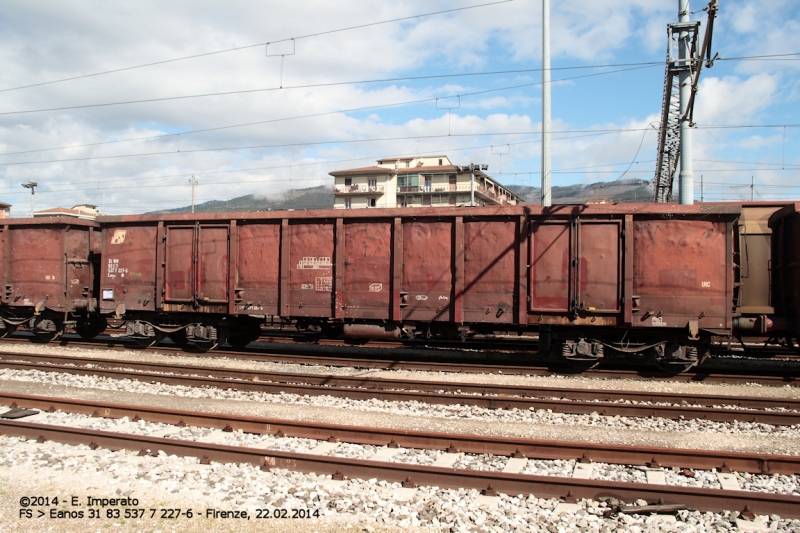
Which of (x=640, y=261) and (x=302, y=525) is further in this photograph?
(x=640, y=261)

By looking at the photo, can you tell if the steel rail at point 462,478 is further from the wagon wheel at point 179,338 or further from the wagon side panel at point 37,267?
the wagon side panel at point 37,267

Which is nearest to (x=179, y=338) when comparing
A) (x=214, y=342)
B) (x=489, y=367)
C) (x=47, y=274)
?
(x=214, y=342)

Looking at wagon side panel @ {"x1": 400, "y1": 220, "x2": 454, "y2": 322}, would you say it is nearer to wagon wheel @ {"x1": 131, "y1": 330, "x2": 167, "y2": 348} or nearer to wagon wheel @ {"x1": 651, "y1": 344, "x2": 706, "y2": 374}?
wagon wheel @ {"x1": 651, "y1": 344, "x2": 706, "y2": 374}

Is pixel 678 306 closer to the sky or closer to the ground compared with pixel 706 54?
closer to the ground

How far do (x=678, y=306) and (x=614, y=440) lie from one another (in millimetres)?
4571

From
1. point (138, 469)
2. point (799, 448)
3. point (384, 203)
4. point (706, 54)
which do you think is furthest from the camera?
point (384, 203)

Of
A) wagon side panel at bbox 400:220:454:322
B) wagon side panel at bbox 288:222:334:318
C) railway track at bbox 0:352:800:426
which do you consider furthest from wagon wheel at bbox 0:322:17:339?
wagon side panel at bbox 400:220:454:322

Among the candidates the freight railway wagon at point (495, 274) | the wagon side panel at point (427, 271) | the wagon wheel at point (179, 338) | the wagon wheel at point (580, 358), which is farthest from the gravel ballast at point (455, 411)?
the wagon wheel at point (179, 338)

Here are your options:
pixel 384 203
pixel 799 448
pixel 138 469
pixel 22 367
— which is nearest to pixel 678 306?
pixel 799 448

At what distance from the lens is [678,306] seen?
1061 cm

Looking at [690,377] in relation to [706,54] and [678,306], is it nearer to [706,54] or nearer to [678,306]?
[678,306]

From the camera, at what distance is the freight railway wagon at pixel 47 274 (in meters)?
14.8

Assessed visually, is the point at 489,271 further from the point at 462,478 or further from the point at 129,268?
the point at 129,268

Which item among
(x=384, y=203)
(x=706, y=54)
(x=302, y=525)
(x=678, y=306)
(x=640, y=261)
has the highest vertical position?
(x=384, y=203)
